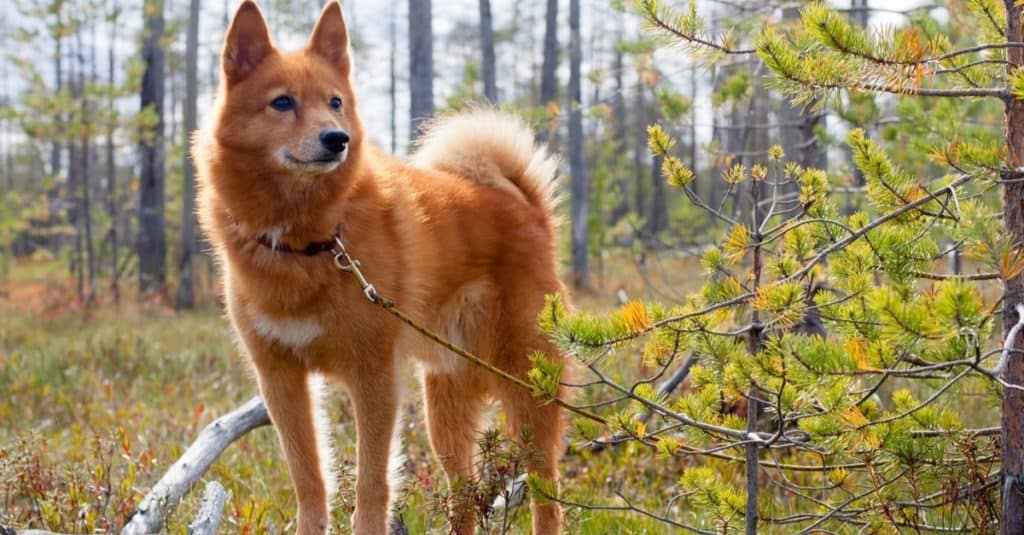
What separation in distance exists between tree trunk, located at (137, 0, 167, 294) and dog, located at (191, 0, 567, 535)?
36.1 ft

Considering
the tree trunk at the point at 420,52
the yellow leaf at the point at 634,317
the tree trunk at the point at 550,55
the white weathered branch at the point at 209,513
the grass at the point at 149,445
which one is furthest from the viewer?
the tree trunk at the point at 550,55

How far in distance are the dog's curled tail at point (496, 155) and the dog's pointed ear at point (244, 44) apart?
95 centimetres

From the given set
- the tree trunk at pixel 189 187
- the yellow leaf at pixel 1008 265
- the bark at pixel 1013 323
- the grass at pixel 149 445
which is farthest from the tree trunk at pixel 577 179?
the yellow leaf at pixel 1008 265

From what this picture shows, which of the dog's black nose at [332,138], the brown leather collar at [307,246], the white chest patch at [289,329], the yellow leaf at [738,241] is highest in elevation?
the dog's black nose at [332,138]

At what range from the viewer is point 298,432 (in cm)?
305

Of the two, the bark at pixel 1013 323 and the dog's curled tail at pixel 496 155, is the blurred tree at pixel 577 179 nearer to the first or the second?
the dog's curled tail at pixel 496 155

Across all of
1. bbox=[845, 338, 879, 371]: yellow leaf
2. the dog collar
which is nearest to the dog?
the dog collar

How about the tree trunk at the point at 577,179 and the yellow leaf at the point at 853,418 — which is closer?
the yellow leaf at the point at 853,418

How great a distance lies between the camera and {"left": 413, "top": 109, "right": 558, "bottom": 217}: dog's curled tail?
12.2ft

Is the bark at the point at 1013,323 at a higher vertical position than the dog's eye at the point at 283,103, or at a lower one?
lower

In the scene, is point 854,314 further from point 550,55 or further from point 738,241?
point 550,55

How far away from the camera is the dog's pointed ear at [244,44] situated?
9.82 feet

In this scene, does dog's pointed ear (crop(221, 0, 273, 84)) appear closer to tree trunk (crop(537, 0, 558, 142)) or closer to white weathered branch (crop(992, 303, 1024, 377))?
white weathered branch (crop(992, 303, 1024, 377))

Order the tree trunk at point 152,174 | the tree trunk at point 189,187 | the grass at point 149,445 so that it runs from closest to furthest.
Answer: the grass at point 149,445 → the tree trunk at point 152,174 → the tree trunk at point 189,187
